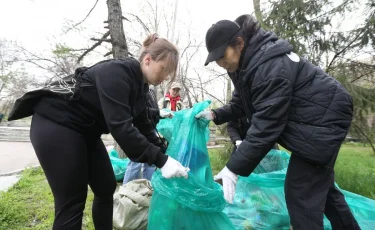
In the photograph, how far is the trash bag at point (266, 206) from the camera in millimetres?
1822

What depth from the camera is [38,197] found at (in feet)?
9.11

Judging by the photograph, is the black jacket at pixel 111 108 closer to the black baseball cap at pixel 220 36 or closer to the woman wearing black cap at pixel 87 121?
the woman wearing black cap at pixel 87 121

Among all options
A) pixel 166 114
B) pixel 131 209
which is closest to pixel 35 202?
pixel 131 209

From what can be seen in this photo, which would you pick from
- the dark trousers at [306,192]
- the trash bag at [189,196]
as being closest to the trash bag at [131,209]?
the trash bag at [189,196]

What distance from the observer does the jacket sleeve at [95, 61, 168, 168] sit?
1159 mm

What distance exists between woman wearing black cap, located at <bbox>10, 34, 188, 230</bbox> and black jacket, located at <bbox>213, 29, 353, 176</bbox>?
38 cm

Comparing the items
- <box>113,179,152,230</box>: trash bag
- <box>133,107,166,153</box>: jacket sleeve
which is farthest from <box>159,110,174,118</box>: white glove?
<box>113,179,152,230</box>: trash bag

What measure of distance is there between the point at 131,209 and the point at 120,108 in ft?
3.39

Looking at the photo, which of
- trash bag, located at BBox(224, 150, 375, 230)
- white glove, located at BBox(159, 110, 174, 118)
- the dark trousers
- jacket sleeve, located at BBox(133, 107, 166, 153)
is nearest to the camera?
the dark trousers

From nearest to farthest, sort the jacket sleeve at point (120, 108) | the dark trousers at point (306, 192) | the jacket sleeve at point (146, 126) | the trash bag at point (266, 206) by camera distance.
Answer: the jacket sleeve at point (120, 108) → the dark trousers at point (306, 192) → the jacket sleeve at point (146, 126) → the trash bag at point (266, 206)

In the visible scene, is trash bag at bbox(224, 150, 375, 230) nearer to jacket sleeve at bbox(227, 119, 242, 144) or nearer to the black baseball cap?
jacket sleeve at bbox(227, 119, 242, 144)

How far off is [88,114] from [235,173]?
2.52 ft

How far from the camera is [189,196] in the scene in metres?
1.36

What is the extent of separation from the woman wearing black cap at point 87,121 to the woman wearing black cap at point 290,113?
294 mm
